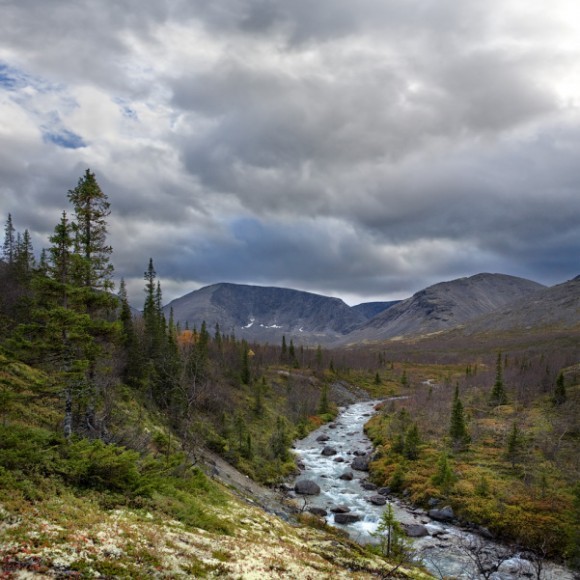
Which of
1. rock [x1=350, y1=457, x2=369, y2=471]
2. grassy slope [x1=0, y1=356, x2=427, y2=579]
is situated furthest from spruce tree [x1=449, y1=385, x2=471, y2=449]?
grassy slope [x1=0, y1=356, x2=427, y2=579]

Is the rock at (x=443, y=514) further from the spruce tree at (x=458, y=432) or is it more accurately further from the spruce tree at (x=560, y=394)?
the spruce tree at (x=560, y=394)

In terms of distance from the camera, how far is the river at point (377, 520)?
2774cm

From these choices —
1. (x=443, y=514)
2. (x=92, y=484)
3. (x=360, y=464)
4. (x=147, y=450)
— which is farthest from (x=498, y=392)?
(x=92, y=484)

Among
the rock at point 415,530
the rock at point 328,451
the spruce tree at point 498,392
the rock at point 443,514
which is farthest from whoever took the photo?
the spruce tree at point 498,392

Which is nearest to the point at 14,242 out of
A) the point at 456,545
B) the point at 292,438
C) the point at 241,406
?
the point at 241,406

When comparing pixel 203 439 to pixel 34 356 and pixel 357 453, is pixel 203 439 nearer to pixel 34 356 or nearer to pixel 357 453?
pixel 357 453

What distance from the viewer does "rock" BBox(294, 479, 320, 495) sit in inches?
1727

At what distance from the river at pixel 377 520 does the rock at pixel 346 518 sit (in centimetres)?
35

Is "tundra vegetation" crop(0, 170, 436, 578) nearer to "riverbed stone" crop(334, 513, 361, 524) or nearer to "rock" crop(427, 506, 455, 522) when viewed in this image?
"riverbed stone" crop(334, 513, 361, 524)

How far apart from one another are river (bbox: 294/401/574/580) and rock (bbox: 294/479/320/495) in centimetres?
64

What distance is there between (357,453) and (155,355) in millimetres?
36358

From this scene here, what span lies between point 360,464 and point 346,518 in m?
18.9

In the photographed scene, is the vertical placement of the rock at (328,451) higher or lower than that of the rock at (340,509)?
lower

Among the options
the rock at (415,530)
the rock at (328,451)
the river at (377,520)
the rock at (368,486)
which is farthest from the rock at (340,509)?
the rock at (328,451)
